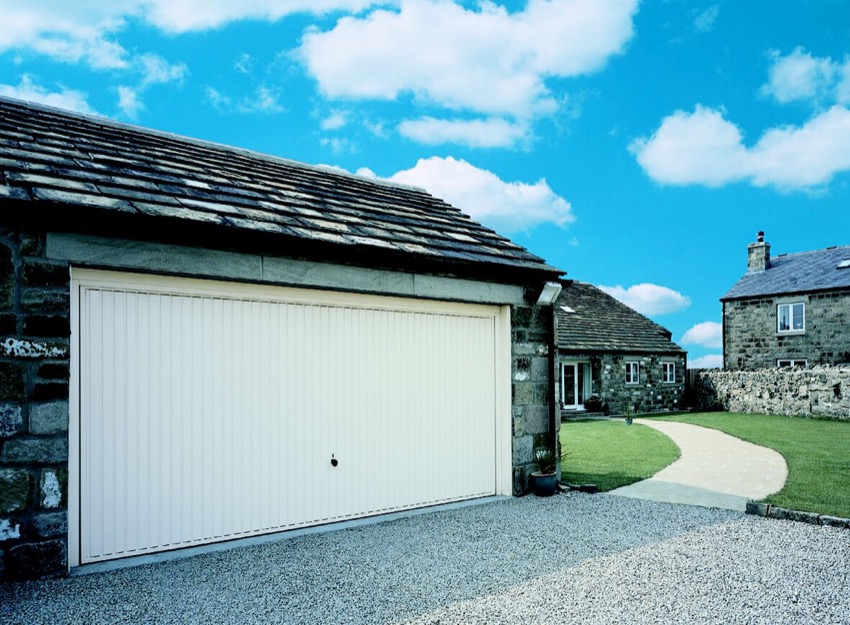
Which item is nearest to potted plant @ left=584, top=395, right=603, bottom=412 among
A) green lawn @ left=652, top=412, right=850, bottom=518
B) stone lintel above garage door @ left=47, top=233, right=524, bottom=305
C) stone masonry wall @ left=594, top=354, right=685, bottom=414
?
stone masonry wall @ left=594, top=354, right=685, bottom=414

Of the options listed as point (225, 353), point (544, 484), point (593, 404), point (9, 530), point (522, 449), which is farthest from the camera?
point (593, 404)

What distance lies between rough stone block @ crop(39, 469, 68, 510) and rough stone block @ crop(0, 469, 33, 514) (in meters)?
0.10

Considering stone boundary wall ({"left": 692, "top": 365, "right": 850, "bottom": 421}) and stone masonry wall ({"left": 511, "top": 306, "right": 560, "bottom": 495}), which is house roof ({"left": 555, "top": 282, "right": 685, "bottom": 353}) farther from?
stone masonry wall ({"left": 511, "top": 306, "right": 560, "bottom": 495})

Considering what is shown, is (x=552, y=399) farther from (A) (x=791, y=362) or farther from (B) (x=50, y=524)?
(A) (x=791, y=362)

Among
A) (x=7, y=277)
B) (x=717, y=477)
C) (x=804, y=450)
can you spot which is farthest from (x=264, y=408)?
(x=804, y=450)

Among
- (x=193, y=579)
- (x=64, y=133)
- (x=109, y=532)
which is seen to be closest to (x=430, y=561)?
(x=193, y=579)

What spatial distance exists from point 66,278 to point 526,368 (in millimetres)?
5695

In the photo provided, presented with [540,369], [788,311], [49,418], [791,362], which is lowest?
[791,362]

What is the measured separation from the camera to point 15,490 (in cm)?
515

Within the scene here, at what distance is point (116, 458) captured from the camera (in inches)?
227

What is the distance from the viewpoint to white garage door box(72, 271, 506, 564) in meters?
5.75

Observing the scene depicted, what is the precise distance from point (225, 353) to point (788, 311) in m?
29.0

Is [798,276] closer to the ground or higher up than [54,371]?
higher up

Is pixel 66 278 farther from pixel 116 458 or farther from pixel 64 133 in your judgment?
pixel 64 133
